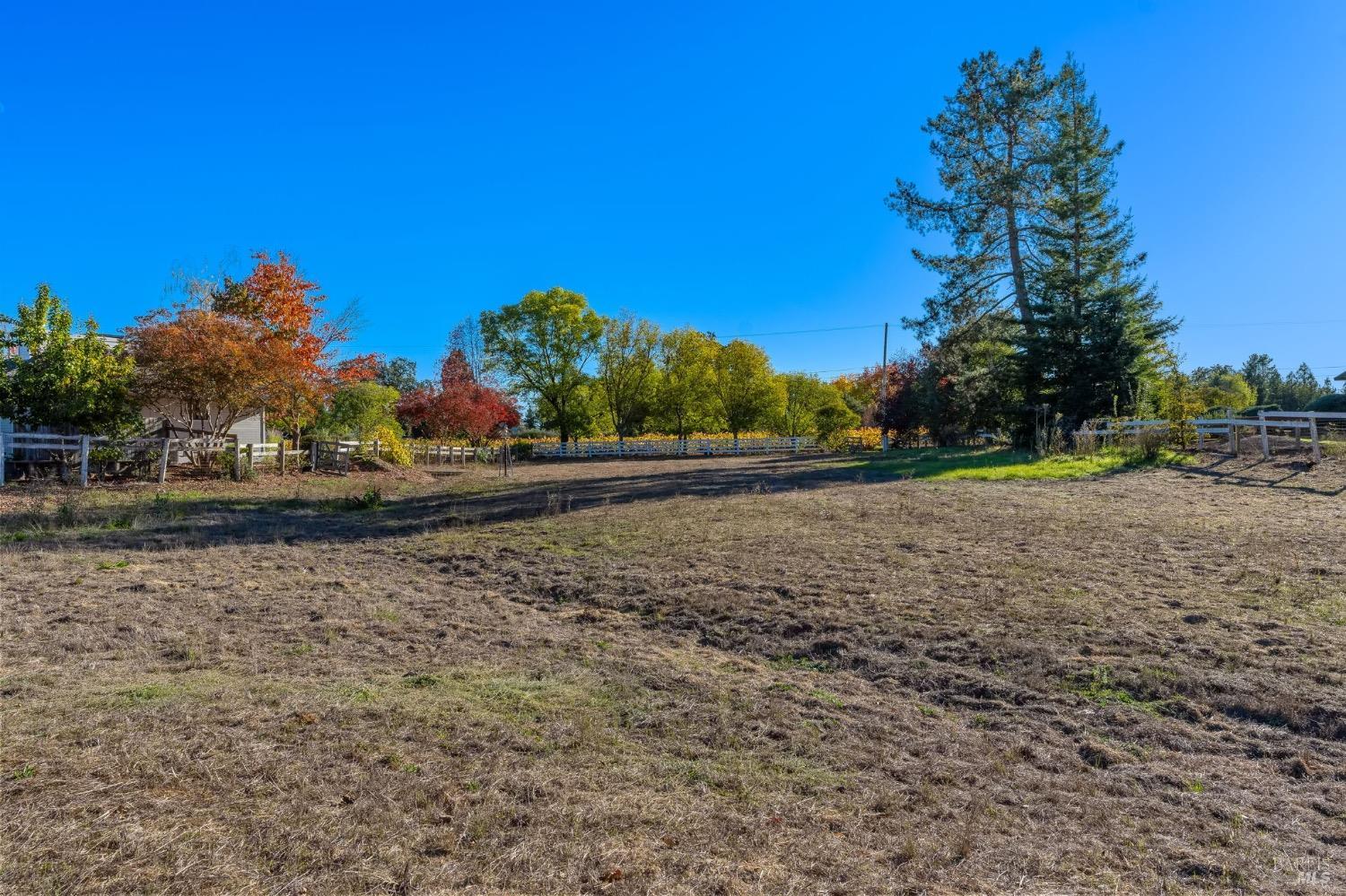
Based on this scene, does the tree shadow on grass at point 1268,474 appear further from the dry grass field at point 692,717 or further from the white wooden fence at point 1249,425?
the dry grass field at point 692,717

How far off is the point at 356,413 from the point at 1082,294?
29.3 meters

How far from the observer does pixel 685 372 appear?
2007 inches

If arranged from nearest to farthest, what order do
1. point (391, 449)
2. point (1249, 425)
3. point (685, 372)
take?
point (1249, 425), point (391, 449), point (685, 372)

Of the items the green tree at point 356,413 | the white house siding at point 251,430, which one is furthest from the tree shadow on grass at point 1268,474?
the green tree at point 356,413

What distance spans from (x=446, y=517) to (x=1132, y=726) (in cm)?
1107

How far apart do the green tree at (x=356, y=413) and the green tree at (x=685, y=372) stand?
75.0ft

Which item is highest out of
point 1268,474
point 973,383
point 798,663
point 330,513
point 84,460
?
point 973,383

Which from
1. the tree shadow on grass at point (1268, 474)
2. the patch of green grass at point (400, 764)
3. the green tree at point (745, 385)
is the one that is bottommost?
the patch of green grass at point (400, 764)

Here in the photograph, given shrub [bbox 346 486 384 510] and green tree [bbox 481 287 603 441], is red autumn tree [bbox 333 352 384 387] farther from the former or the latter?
green tree [bbox 481 287 603 441]

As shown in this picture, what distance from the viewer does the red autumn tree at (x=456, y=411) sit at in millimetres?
34781

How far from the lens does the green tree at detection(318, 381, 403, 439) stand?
29.9 m

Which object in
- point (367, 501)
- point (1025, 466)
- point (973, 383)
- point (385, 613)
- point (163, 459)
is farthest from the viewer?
point (973, 383)

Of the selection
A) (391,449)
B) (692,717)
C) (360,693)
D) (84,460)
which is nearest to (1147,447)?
(692,717)

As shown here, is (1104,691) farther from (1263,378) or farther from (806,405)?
(1263,378)
